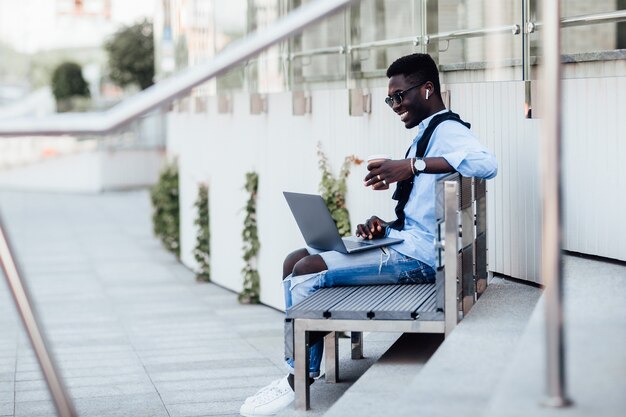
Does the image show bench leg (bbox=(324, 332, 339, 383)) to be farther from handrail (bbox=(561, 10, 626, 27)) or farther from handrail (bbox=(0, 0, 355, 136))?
handrail (bbox=(0, 0, 355, 136))

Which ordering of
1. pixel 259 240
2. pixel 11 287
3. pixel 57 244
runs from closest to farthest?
1. pixel 11 287
2. pixel 259 240
3. pixel 57 244

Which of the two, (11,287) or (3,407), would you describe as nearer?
(11,287)

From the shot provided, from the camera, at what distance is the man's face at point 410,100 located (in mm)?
4895

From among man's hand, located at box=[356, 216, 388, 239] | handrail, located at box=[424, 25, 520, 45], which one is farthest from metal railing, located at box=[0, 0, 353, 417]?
handrail, located at box=[424, 25, 520, 45]

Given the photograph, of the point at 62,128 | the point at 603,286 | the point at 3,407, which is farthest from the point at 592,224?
the point at 3,407

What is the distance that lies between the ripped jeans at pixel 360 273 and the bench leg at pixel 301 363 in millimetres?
241

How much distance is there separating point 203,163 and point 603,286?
27.4ft

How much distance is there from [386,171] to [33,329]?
1778 millimetres

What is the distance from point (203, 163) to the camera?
12.2 m

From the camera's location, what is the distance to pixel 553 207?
2.70 m

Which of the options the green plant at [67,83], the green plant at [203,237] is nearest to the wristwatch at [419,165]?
the green plant at [203,237]

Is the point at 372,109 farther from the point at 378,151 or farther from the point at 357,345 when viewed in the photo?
the point at 357,345

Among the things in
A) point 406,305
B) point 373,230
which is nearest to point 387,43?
point 373,230

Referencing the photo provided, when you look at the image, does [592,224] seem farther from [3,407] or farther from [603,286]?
Result: [3,407]
